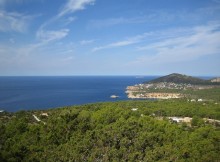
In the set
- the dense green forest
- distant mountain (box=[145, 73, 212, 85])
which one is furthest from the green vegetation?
the dense green forest

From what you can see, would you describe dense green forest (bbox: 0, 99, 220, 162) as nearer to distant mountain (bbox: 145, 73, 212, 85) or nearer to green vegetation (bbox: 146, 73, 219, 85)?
green vegetation (bbox: 146, 73, 219, 85)

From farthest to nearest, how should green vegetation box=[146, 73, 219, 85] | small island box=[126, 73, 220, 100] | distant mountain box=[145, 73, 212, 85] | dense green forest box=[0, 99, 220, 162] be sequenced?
1. distant mountain box=[145, 73, 212, 85]
2. green vegetation box=[146, 73, 219, 85]
3. small island box=[126, 73, 220, 100]
4. dense green forest box=[0, 99, 220, 162]

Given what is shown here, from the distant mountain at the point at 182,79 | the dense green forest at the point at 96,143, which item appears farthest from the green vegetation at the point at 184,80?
the dense green forest at the point at 96,143

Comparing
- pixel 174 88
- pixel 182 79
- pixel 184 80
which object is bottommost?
pixel 174 88

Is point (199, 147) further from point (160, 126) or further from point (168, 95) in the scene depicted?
point (168, 95)

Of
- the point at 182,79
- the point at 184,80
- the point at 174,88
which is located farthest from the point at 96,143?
the point at 182,79

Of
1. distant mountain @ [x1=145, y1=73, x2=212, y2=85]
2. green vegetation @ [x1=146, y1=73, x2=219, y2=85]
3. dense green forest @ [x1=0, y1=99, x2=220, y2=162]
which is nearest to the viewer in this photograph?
dense green forest @ [x1=0, y1=99, x2=220, y2=162]

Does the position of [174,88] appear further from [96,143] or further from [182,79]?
[96,143]

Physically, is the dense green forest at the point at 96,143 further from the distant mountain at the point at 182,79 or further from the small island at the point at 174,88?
the distant mountain at the point at 182,79
